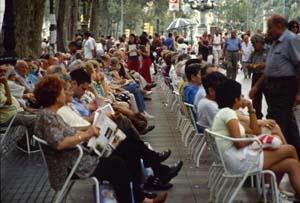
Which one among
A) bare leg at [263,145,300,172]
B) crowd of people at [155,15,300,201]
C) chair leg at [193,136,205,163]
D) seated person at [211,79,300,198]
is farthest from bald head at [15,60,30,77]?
bare leg at [263,145,300,172]

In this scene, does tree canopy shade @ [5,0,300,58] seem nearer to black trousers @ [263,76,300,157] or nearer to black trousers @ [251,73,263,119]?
black trousers @ [251,73,263,119]

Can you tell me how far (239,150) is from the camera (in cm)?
627

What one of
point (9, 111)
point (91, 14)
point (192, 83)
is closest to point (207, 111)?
point (192, 83)

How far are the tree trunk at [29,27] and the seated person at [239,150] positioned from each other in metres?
9.75

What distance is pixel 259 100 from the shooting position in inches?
458

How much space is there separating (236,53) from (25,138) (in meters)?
13.8

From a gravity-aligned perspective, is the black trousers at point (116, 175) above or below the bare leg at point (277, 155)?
below

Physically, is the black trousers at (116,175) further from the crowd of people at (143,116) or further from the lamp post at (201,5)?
the lamp post at (201,5)

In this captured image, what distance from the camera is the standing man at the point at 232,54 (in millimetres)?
22373

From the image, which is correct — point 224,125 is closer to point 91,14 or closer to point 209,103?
point 209,103

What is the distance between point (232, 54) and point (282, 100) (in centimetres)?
1471

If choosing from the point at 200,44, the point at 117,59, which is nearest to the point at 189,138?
the point at 117,59

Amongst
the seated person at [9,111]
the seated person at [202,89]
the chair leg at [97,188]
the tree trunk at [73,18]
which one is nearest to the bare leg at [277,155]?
the chair leg at [97,188]

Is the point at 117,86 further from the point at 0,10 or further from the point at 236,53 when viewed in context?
the point at 236,53
